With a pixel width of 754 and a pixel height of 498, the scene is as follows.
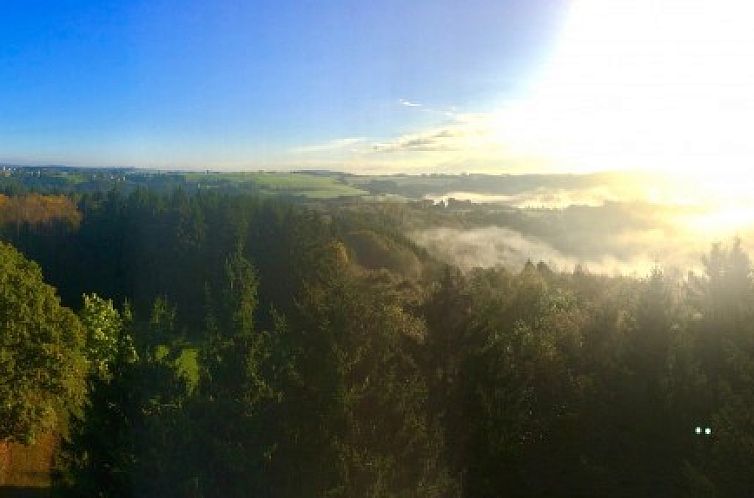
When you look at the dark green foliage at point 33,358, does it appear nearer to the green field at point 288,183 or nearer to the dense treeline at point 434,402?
the dense treeline at point 434,402

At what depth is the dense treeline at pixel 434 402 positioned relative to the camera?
14.1 m

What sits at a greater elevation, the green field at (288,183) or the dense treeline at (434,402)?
the green field at (288,183)

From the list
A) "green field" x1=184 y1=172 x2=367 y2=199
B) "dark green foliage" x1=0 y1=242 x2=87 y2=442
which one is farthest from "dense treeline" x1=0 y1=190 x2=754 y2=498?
"green field" x1=184 y1=172 x2=367 y2=199

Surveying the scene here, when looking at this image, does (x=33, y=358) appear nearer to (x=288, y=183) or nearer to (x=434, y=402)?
(x=434, y=402)

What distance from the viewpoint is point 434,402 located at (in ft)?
53.2

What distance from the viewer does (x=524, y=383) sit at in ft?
66.0

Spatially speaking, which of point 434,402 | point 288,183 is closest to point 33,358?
point 434,402

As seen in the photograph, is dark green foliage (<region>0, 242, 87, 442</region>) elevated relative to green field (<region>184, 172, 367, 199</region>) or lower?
lower

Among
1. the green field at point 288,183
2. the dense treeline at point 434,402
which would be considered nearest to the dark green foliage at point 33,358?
the dense treeline at point 434,402

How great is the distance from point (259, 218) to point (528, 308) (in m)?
48.5

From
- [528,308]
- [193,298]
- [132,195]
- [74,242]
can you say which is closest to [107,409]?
[528,308]

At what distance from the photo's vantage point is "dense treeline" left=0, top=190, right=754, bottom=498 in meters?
14.1

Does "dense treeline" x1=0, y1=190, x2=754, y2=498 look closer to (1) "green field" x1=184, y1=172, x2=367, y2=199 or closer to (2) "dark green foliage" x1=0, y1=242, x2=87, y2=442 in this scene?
(2) "dark green foliage" x1=0, y1=242, x2=87, y2=442

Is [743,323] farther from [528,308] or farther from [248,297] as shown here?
[248,297]
